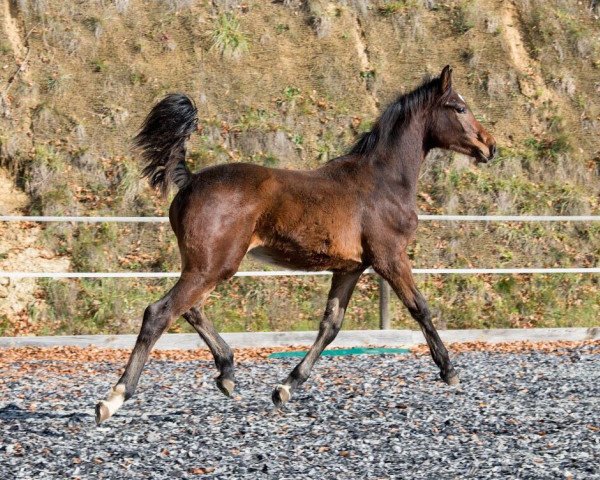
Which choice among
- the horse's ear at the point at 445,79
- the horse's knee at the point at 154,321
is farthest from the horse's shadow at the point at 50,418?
the horse's ear at the point at 445,79

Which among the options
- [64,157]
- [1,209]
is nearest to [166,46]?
[64,157]

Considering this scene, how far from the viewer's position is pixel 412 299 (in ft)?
24.3

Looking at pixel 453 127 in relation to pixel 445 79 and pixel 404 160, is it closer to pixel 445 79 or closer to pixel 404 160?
pixel 445 79

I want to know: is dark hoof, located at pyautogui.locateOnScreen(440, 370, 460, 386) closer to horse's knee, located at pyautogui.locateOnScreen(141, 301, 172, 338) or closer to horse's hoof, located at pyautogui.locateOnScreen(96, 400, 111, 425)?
horse's knee, located at pyautogui.locateOnScreen(141, 301, 172, 338)

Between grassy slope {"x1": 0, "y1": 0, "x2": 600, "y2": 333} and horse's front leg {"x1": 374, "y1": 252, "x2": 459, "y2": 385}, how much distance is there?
17.1 feet

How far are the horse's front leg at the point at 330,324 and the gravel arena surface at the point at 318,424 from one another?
0.25m

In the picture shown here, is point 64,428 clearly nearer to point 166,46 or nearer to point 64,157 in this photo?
point 64,157

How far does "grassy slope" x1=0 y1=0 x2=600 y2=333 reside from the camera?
14.5 metres

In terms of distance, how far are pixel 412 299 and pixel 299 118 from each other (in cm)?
1127

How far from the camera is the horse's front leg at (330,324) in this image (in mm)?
7219

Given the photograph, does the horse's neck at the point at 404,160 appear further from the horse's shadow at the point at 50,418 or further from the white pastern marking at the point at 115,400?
the white pastern marking at the point at 115,400

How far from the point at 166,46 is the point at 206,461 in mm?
15230

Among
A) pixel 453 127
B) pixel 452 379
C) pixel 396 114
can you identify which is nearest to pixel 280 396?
pixel 452 379

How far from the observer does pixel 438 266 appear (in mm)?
15766
